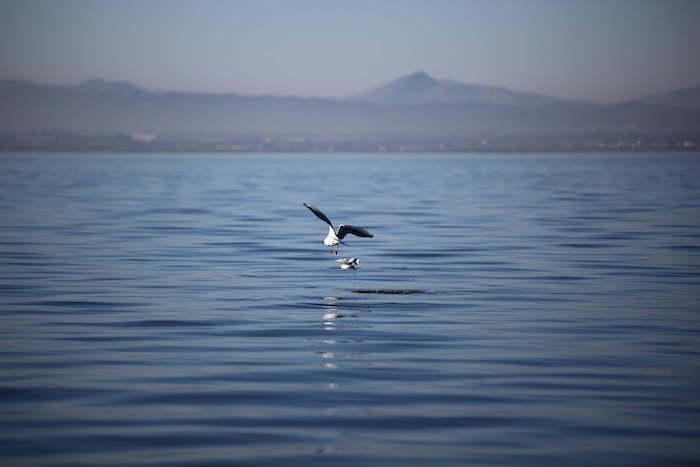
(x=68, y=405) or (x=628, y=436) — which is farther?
(x=68, y=405)

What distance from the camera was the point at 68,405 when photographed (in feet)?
35.9

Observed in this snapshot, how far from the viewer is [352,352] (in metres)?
13.9

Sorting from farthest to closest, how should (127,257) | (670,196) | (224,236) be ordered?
(670,196) < (224,236) < (127,257)

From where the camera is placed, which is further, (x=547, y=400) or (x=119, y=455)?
(x=547, y=400)

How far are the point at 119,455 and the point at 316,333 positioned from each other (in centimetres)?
643

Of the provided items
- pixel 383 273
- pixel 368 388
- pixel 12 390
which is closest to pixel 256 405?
pixel 368 388

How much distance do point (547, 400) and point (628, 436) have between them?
145cm

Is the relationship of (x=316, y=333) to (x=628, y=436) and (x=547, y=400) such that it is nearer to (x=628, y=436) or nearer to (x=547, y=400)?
(x=547, y=400)

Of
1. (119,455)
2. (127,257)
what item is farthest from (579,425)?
(127,257)

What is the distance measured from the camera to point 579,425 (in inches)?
399

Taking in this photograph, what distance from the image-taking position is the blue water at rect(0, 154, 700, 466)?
963cm

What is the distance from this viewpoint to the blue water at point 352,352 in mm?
9633

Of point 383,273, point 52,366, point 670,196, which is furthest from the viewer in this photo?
point 670,196

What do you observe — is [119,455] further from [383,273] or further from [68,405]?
[383,273]
